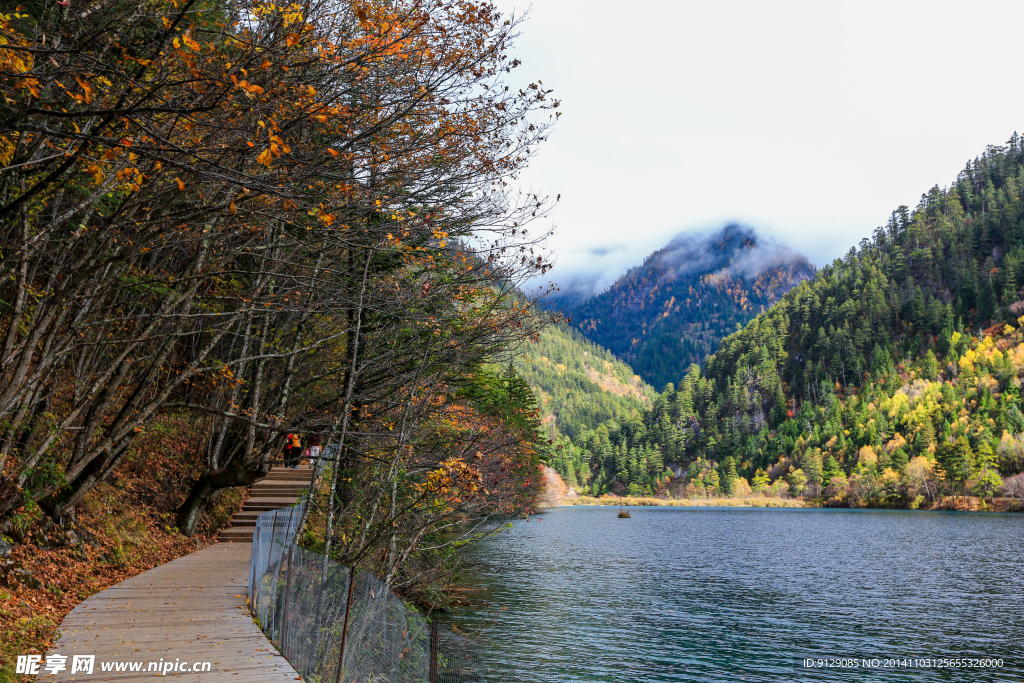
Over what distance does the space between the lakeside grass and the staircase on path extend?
130962mm

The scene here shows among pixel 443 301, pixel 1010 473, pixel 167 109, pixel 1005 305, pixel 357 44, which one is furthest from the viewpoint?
pixel 1005 305

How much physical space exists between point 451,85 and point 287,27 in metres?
3.44

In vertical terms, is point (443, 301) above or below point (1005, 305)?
below

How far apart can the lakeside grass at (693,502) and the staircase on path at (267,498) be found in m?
131

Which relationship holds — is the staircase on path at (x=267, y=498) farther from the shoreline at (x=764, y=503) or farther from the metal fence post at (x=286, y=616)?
the shoreline at (x=764, y=503)

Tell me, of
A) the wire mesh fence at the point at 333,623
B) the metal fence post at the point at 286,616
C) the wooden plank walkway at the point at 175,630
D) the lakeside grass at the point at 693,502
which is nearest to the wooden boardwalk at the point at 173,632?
the wooden plank walkway at the point at 175,630

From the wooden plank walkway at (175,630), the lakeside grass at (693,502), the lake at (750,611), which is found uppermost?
the wooden plank walkway at (175,630)

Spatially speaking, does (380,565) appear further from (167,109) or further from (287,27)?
(167,109)

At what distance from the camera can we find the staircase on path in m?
20.5

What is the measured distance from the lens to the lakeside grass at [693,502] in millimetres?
143375

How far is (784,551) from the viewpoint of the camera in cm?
5256

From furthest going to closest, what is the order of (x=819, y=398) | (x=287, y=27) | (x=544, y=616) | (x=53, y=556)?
1. (x=819, y=398)
2. (x=544, y=616)
3. (x=53, y=556)
4. (x=287, y=27)

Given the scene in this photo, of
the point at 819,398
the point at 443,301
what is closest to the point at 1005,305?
the point at 819,398

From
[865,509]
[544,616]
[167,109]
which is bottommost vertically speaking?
[865,509]
